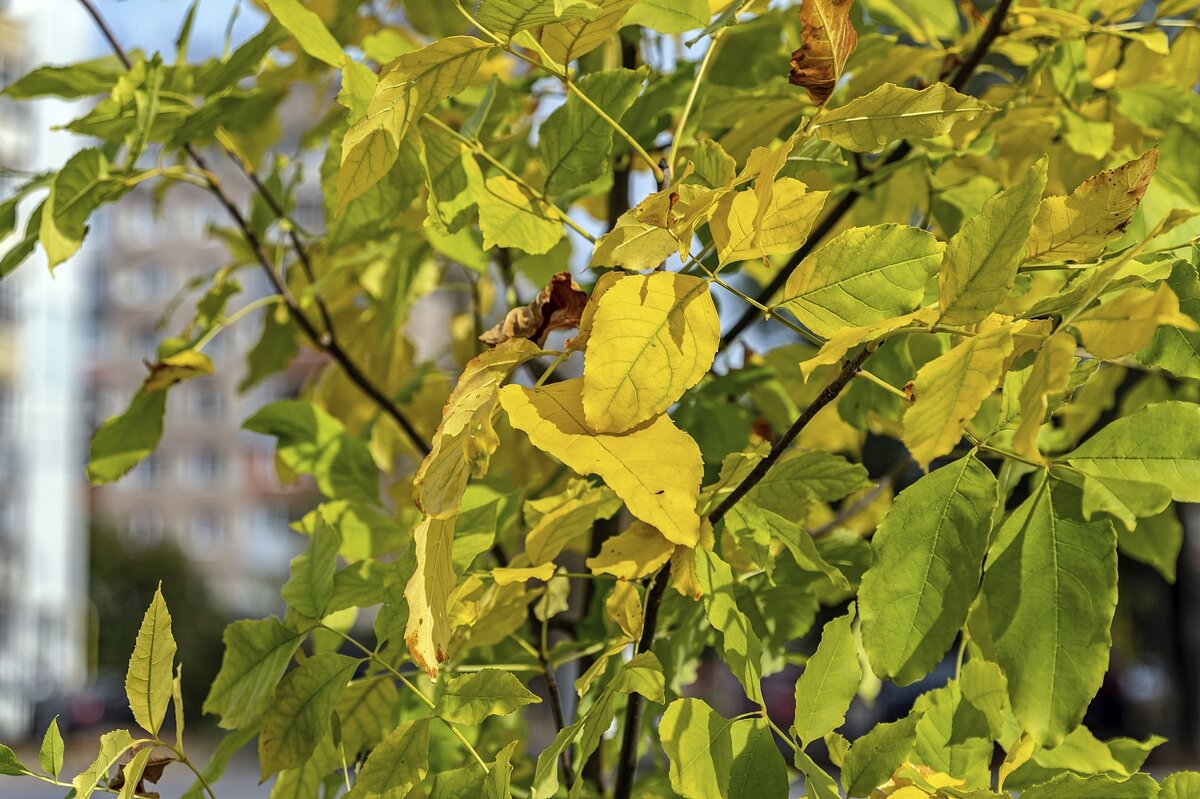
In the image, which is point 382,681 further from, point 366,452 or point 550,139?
point 550,139

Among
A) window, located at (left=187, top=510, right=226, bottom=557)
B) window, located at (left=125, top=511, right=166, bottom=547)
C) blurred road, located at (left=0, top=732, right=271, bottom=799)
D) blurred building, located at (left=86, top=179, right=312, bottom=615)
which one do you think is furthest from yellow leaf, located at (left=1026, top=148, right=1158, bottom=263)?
window, located at (left=125, top=511, right=166, bottom=547)

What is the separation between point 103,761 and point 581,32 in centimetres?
30

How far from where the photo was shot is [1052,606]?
35cm

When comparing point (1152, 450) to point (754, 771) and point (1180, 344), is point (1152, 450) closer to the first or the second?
point (1180, 344)

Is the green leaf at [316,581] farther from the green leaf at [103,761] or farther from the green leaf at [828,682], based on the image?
the green leaf at [828,682]

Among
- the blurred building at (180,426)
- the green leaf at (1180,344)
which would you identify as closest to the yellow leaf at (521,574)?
the green leaf at (1180,344)

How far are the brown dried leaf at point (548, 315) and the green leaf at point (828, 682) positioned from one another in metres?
0.15

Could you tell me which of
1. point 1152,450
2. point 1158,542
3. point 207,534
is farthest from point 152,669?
point 207,534

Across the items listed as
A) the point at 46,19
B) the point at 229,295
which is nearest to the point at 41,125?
the point at 46,19

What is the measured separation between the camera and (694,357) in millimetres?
357

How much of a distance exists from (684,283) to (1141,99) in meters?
0.34

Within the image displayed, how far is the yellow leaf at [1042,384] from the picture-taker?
0.99 ft

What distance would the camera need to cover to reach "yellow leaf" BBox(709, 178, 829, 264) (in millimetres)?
360

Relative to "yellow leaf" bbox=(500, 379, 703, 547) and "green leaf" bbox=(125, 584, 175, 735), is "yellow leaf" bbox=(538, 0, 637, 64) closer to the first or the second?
"yellow leaf" bbox=(500, 379, 703, 547)
